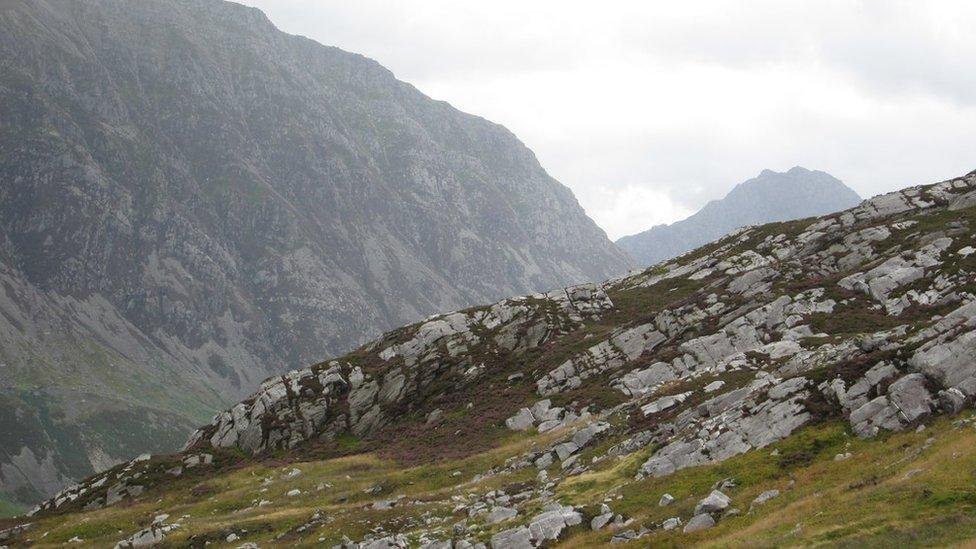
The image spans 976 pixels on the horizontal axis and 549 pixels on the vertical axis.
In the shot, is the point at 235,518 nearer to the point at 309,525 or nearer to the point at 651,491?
the point at 309,525

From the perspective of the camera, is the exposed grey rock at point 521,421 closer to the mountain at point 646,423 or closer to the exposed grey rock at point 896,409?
the mountain at point 646,423

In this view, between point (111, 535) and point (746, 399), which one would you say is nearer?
point (746, 399)

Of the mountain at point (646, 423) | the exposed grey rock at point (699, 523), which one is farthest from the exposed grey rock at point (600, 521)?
the exposed grey rock at point (699, 523)

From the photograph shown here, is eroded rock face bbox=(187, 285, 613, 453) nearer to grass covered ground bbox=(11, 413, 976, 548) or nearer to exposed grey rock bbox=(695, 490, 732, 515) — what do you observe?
grass covered ground bbox=(11, 413, 976, 548)

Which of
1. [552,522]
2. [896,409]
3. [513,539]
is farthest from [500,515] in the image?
[896,409]

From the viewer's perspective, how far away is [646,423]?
55844mm

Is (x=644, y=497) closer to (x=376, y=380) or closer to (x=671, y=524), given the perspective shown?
(x=671, y=524)

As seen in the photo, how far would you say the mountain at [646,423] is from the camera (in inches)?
1387

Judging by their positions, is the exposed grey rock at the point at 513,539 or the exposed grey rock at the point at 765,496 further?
the exposed grey rock at the point at 513,539

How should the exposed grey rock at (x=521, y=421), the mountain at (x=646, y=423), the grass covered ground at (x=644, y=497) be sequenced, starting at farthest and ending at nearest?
the exposed grey rock at (x=521, y=421)
the mountain at (x=646, y=423)
the grass covered ground at (x=644, y=497)

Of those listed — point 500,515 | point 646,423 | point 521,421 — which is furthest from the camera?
point 521,421

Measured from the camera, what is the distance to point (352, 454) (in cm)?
7962

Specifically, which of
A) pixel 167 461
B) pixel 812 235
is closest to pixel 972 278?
pixel 812 235

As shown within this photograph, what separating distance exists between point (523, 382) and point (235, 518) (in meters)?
36.4
